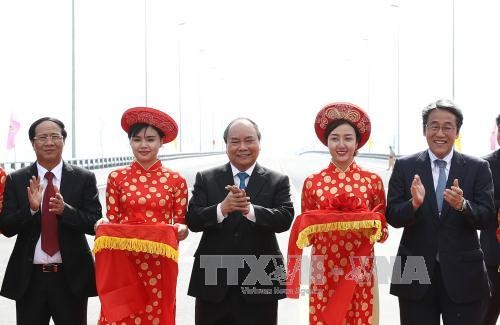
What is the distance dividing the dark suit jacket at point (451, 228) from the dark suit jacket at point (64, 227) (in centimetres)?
198

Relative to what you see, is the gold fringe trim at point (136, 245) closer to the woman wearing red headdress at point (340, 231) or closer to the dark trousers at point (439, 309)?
the woman wearing red headdress at point (340, 231)

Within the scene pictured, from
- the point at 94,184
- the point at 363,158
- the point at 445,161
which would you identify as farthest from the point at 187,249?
the point at 363,158

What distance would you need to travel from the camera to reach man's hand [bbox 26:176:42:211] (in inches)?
182

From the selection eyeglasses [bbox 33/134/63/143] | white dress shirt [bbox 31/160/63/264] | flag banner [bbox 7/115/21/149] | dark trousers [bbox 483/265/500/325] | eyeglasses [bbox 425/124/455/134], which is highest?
flag banner [bbox 7/115/21/149]

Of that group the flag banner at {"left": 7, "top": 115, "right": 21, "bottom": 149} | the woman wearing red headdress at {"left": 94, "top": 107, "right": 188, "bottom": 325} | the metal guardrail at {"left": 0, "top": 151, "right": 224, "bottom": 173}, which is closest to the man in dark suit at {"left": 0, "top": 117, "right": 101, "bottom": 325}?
the woman wearing red headdress at {"left": 94, "top": 107, "right": 188, "bottom": 325}

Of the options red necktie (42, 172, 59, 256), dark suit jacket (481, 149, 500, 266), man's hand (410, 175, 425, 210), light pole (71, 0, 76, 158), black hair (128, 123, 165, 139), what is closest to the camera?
man's hand (410, 175, 425, 210)

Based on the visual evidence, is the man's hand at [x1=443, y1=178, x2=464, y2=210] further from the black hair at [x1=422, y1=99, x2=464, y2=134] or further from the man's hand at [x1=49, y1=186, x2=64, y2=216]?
the man's hand at [x1=49, y1=186, x2=64, y2=216]

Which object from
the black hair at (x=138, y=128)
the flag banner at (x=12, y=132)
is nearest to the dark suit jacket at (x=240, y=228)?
the black hair at (x=138, y=128)

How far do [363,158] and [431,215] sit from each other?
201 ft

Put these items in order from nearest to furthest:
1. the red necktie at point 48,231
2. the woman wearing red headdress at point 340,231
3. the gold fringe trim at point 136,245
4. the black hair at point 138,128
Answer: the gold fringe trim at point 136,245, the woman wearing red headdress at point 340,231, the red necktie at point 48,231, the black hair at point 138,128

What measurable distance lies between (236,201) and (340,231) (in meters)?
0.77

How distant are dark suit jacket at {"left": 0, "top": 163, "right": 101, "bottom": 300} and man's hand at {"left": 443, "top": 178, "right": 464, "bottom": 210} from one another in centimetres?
226

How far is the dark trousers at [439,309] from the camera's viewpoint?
4.43 m

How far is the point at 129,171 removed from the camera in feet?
15.7
